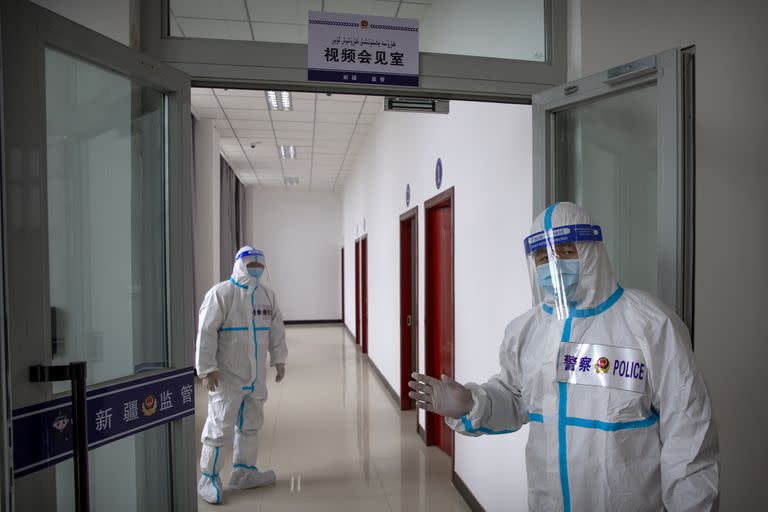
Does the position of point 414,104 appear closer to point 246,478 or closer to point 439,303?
point 439,303

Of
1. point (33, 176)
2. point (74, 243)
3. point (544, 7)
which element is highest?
point (544, 7)

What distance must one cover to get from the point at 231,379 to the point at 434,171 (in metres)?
2.20

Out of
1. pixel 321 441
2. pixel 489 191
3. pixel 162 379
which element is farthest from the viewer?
pixel 321 441

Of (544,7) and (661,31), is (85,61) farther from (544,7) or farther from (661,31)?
(661,31)

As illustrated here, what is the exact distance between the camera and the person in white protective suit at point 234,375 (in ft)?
11.7

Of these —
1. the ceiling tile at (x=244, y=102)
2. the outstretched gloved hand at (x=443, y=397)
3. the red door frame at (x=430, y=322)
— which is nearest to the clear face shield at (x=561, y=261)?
the outstretched gloved hand at (x=443, y=397)

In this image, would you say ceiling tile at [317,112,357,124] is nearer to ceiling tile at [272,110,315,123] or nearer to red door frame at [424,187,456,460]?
ceiling tile at [272,110,315,123]

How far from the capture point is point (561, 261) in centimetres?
154

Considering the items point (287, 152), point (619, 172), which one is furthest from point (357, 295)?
point (619, 172)

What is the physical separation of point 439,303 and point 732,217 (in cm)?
277

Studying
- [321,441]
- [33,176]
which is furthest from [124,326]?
[321,441]

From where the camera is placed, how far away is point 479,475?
320 cm

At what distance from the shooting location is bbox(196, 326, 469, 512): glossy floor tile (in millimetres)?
3469

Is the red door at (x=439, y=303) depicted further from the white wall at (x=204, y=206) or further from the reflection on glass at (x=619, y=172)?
the white wall at (x=204, y=206)
